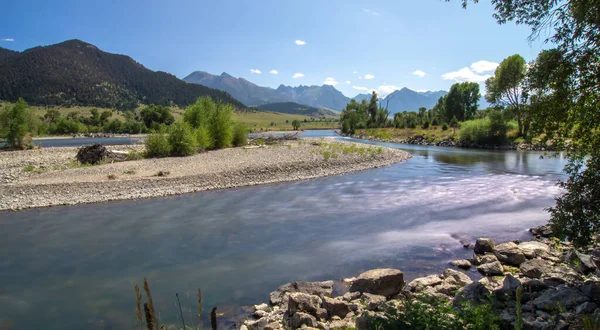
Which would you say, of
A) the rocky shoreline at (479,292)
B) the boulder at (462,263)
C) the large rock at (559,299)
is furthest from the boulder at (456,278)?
the large rock at (559,299)

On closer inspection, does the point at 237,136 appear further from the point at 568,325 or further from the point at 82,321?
the point at 568,325

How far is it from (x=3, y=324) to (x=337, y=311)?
24.5ft

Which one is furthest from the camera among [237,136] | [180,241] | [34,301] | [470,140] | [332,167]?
[470,140]

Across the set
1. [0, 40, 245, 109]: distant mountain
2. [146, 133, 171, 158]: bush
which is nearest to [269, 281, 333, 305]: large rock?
[146, 133, 171, 158]: bush

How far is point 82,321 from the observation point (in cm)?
758

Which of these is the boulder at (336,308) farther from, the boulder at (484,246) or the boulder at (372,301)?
the boulder at (484,246)

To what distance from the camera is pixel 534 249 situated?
10.6 m

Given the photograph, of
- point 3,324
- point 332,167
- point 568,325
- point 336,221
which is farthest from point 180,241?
point 332,167

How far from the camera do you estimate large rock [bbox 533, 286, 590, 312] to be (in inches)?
243

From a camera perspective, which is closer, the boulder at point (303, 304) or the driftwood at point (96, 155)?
the boulder at point (303, 304)

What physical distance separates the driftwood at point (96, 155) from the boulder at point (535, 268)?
3133 centimetres

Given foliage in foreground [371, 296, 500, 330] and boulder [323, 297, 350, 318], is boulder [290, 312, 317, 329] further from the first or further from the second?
foliage in foreground [371, 296, 500, 330]

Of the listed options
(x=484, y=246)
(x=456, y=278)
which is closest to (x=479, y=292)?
(x=456, y=278)

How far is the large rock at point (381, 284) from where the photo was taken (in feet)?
26.3
